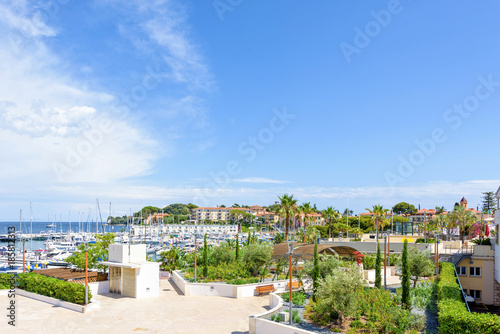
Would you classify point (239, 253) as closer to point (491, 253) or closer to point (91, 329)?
point (91, 329)

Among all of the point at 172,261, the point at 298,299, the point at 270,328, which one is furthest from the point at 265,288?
the point at 172,261

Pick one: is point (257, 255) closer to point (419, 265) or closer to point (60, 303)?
point (419, 265)

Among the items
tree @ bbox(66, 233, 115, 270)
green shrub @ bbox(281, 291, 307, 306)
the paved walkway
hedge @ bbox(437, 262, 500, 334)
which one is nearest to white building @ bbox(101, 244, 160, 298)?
the paved walkway

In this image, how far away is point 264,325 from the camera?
58.6 feet

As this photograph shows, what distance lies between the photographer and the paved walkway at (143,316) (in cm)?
1894

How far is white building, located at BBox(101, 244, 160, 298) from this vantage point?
26.5m

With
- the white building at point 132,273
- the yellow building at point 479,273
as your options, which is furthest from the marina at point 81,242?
the yellow building at point 479,273

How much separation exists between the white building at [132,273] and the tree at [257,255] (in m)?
8.06

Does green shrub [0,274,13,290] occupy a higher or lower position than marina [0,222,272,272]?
higher

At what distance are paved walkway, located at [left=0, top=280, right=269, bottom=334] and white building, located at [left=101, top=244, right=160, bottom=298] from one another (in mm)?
778

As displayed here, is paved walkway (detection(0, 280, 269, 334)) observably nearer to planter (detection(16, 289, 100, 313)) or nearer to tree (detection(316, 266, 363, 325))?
planter (detection(16, 289, 100, 313))

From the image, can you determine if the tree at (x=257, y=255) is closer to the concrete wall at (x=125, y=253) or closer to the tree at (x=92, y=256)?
the concrete wall at (x=125, y=253)

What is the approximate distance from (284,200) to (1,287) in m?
37.0

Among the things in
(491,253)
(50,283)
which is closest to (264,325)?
(50,283)
